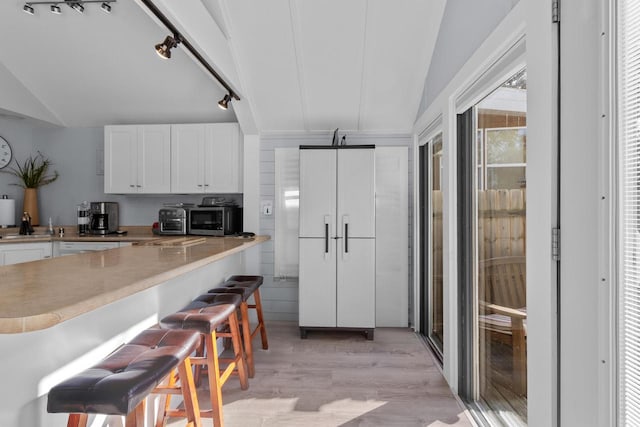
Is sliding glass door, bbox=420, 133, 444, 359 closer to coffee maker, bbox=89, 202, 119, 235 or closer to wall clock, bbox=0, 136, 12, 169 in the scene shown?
coffee maker, bbox=89, 202, 119, 235

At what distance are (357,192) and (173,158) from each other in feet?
7.09

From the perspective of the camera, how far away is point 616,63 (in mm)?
957

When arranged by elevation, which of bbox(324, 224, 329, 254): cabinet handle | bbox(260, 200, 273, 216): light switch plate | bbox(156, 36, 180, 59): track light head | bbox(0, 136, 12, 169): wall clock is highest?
bbox(156, 36, 180, 59): track light head

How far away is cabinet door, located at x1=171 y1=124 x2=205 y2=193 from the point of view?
13.0ft

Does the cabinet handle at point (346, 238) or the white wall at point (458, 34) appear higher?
the white wall at point (458, 34)

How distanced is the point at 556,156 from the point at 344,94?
253cm

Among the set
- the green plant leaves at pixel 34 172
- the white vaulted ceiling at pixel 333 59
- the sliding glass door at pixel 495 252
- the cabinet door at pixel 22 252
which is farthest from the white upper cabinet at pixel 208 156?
the sliding glass door at pixel 495 252

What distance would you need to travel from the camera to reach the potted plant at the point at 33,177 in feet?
13.9

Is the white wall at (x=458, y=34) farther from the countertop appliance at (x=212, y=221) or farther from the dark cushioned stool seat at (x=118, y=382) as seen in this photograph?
the countertop appliance at (x=212, y=221)

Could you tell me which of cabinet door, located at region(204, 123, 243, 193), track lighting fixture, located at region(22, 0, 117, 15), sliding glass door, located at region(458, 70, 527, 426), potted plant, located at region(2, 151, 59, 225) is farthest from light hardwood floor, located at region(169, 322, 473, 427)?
potted plant, located at region(2, 151, 59, 225)

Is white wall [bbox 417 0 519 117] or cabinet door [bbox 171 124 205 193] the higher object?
white wall [bbox 417 0 519 117]

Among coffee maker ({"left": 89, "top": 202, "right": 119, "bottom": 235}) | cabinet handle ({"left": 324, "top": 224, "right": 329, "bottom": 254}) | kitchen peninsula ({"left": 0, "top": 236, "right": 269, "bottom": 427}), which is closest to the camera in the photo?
kitchen peninsula ({"left": 0, "top": 236, "right": 269, "bottom": 427})

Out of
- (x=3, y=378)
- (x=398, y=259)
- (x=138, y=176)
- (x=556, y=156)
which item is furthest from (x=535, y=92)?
(x=138, y=176)

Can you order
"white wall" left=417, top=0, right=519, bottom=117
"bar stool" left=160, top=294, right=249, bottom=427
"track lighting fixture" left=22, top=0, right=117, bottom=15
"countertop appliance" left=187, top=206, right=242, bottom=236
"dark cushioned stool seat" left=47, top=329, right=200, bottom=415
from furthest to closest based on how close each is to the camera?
"countertop appliance" left=187, top=206, right=242, bottom=236, "track lighting fixture" left=22, top=0, right=117, bottom=15, "bar stool" left=160, top=294, right=249, bottom=427, "white wall" left=417, top=0, right=519, bottom=117, "dark cushioned stool seat" left=47, top=329, right=200, bottom=415
